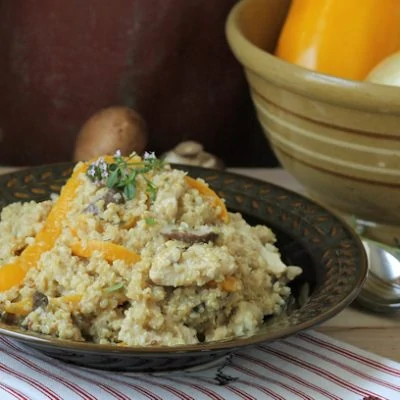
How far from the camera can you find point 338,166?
140cm

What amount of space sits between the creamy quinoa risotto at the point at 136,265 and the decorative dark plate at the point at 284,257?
0.03 meters

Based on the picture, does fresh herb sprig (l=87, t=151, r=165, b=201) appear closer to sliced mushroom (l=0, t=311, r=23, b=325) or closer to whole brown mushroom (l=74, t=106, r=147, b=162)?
sliced mushroom (l=0, t=311, r=23, b=325)

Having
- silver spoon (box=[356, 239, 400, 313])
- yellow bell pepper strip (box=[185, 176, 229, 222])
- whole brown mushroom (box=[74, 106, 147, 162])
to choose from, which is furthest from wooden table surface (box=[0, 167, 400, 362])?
whole brown mushroom (box=[74, 106, 147, 162])

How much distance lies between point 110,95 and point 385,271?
2.52 ft

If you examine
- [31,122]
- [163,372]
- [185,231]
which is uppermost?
[185,231]

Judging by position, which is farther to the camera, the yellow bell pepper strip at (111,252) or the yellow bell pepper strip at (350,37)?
the yellow bell pepper strip at (350,37)

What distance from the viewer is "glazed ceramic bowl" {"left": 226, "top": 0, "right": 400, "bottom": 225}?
4.25 feet

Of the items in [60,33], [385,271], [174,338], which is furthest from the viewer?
[60,33]

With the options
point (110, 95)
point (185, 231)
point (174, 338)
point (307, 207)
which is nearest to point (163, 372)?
point (174, 338)

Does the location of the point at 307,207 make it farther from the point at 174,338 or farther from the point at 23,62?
the point at 23,62

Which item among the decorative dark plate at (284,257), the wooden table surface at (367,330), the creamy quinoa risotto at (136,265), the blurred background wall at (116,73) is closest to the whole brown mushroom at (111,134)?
the blurred background wall at (116,73)

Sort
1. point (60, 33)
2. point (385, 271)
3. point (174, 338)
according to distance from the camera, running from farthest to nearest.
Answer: point (60, 33)
point (385, 271)
point (174, 338)

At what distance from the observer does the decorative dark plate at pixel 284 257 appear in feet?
3.16

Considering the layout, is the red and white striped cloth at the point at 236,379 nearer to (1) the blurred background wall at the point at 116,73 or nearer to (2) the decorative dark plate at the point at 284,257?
(2) the decorative dark plate at the point at 284,257
